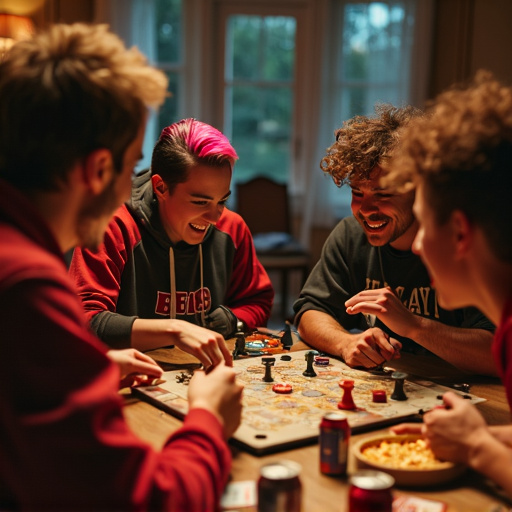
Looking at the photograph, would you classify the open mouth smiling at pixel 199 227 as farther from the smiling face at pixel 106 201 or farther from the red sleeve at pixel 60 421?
the red sleeve at pixel 60 421

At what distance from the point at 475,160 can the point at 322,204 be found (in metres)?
5.62

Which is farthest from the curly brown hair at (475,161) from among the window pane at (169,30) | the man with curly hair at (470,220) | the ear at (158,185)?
the window pane at (169,30)

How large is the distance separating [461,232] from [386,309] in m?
0.78

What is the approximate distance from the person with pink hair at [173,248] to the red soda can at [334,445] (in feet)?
3.23

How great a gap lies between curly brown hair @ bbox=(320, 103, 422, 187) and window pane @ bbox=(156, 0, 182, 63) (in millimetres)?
4647

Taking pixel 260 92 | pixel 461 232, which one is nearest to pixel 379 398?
pixel 461 232

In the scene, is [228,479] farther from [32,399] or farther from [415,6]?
[415,6]

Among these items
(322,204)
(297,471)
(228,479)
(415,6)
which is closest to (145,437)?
(228,479)

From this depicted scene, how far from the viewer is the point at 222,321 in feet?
7.84

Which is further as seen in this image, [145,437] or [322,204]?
[322,204]

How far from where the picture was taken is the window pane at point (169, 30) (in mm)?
6641

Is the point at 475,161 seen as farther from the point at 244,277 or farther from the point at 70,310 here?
the point at 244,277

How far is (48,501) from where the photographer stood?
35.8 inches

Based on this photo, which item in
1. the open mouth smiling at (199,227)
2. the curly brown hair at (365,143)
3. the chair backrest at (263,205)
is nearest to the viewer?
the curly brown hair at (365,143)
